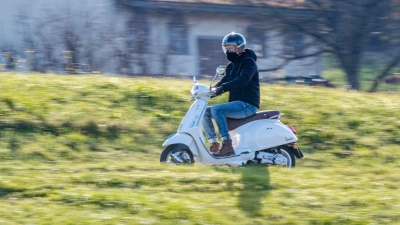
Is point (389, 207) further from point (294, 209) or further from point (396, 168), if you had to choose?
point (396, 168)

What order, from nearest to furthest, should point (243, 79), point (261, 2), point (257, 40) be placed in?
1. point (243, 79)
2. point (261, 2)
3. point (257, 40)

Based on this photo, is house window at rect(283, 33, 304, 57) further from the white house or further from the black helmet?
the black helmet

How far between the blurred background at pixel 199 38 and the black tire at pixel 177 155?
26.3 ft

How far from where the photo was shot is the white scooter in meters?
9.24

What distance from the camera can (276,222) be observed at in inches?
271

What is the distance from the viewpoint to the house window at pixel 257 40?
2197 cm

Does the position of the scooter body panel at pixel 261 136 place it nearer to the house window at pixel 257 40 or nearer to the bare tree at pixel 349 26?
the bare tree at pixel 349 26

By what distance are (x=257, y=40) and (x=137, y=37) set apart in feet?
Result: 14.6

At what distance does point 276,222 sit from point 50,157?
14.5 ft

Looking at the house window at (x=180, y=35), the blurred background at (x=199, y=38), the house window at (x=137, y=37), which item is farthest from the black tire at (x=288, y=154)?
the house window at (x=180, y=35)

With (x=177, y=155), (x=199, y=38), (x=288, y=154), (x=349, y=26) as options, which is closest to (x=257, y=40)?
(x=349, y=26)

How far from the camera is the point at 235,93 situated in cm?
948

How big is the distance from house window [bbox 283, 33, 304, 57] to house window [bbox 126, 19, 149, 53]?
4.45m

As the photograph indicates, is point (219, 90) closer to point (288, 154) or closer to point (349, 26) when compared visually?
point (288, 154)
